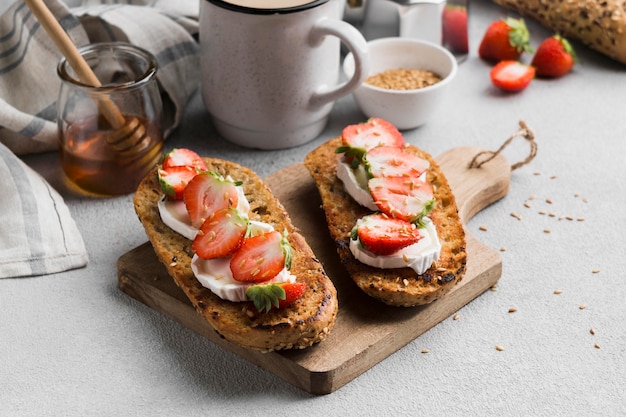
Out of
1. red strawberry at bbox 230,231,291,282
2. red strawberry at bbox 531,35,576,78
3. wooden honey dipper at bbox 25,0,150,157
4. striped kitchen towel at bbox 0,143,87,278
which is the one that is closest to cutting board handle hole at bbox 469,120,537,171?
red strawberry at bbox 531,35,576,78

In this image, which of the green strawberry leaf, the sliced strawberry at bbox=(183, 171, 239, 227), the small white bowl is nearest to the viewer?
the green strawberry leaf

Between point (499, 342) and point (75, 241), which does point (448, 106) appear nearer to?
point (499, 342)

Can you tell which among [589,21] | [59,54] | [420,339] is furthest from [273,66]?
[589,21]

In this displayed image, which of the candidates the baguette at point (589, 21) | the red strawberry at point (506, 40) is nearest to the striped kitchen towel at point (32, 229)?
the red strawberry at point (506, 40)

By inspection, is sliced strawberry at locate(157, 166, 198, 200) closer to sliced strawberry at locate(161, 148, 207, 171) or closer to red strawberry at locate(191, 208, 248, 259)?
sliced strawberry at locate(161, 148, 207, 171)

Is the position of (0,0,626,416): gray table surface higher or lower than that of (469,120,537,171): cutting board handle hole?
lower

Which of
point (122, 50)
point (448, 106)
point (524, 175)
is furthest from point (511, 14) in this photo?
point (122, 50)

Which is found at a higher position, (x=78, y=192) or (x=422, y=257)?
(x=422, y=257)
